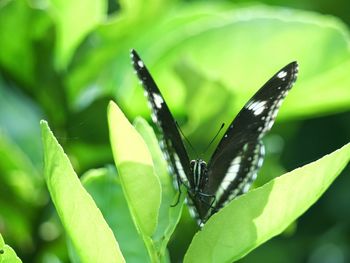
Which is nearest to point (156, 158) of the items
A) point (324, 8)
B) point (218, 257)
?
point (218, 257)

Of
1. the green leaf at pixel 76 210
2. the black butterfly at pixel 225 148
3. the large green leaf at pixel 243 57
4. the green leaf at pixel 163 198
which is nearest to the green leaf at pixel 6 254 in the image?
the green leaf at pixel 76 210

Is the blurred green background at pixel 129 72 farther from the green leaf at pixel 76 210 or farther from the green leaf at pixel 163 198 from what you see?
the green leaf at pixel 76 210

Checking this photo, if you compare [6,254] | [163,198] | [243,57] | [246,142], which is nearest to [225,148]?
[246,142]

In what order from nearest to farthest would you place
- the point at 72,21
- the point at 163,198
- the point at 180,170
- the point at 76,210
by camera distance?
the point at 76,210
the point at 163,198
the point at 180,170
the point at 72,21

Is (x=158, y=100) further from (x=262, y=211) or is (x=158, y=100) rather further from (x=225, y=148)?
(x=262, y=211)

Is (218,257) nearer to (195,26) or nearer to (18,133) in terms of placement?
(195,26)

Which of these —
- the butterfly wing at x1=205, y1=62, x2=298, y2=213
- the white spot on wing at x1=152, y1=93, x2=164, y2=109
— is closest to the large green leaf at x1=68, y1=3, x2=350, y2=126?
the butterfly wing at x1=205, y1=62, x2=298, y2=213

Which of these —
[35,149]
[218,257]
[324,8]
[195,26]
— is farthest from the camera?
[324,8]
